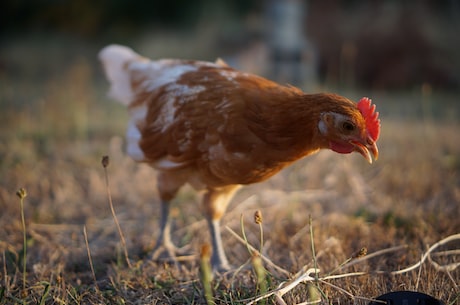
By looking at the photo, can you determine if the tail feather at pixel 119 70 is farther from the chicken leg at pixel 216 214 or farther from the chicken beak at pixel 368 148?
the chicken beak at pixel 368 148

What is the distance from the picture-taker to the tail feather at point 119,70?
123 inches

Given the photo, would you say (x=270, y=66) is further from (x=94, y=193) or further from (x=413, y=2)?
(x=94, y=193)

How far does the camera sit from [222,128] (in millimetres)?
2311

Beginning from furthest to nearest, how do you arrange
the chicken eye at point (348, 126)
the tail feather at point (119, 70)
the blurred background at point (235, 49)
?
the blurred background at point (235, 49), the tail feather at point (119, 70), the chicken eye at point (348, 126)

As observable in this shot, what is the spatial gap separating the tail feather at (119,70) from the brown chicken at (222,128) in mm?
155

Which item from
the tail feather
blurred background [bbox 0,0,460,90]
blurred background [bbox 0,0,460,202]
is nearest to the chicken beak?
the tail feather

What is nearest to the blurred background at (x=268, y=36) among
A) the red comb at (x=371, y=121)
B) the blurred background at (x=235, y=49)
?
the blurred background at (x=235, y=49)

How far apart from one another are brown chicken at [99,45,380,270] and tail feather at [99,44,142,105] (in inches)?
6.1

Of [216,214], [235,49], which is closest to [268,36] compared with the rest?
[235,49]

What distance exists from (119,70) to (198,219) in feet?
4.03

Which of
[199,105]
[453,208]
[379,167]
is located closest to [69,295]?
[199,105]

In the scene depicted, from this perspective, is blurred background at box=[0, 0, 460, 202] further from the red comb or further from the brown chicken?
the red comb

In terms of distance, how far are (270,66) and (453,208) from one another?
6.26 m

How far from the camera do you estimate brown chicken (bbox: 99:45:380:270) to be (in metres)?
2.08
